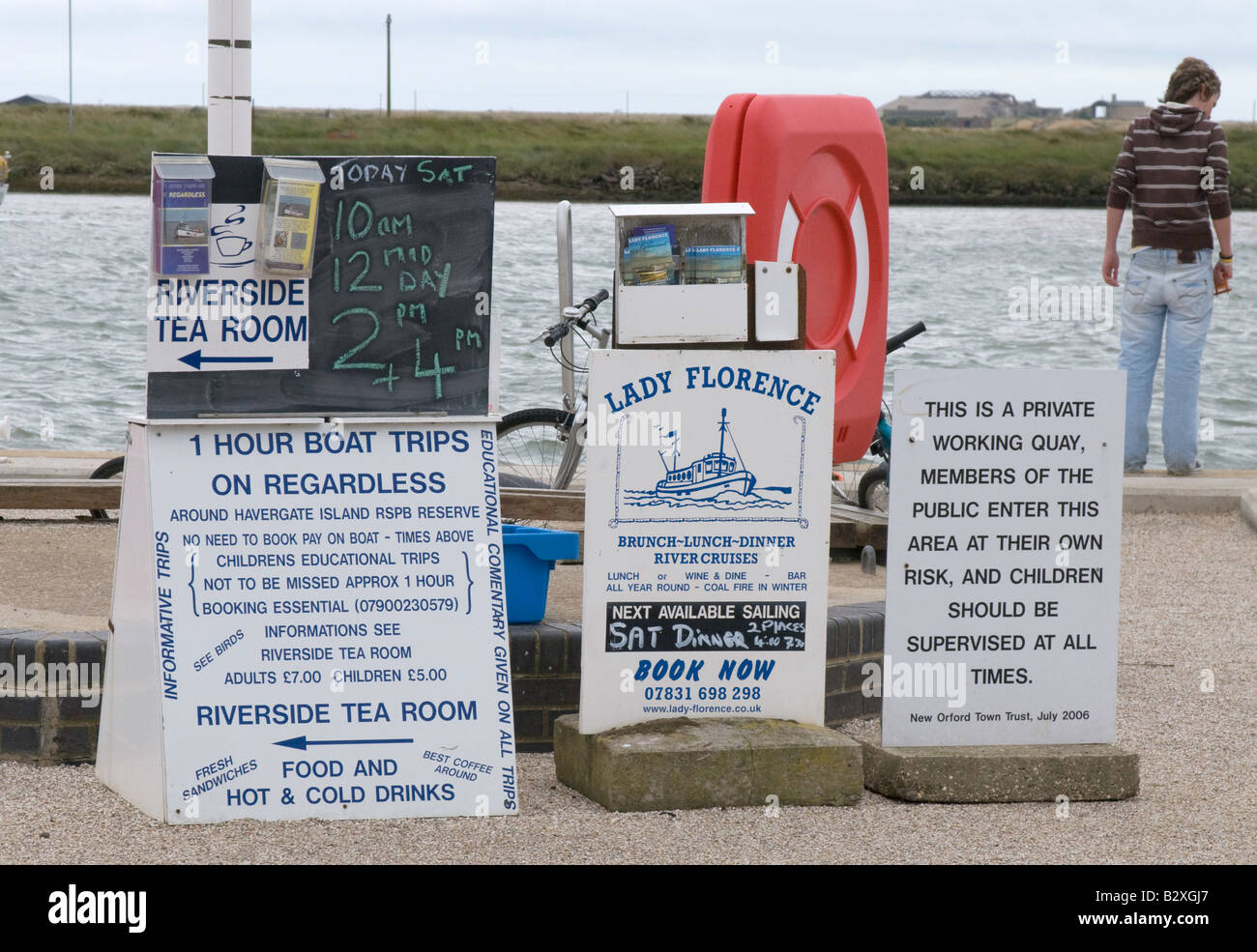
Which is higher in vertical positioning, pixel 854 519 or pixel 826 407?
pixel 826 407

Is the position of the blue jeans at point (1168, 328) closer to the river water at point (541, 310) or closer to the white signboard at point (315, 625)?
the river water at point (541, 310)

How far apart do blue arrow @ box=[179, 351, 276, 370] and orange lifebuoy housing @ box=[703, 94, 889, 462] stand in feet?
7.69

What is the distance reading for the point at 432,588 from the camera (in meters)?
3.85

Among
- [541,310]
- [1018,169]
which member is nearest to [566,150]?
[1018,169]

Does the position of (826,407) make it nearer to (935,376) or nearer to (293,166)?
(935,376)

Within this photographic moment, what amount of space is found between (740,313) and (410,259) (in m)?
0.80

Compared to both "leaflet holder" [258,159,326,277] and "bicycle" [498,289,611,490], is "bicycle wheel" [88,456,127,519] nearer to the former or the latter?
"bicycle" [498,289,611,490]

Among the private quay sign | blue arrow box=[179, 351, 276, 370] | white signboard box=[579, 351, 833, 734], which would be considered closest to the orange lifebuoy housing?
white signboard box=[579, 351, 833, 734]

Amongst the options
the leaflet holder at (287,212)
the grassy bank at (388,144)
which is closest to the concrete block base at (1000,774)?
the leaflet holder at (287,212)

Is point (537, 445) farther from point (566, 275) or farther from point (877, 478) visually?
point (877, 478)

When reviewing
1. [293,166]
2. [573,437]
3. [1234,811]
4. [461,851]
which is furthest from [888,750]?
[573,437]

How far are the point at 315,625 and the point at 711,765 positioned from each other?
Result: 0.97 m

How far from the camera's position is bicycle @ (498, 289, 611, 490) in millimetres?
6410

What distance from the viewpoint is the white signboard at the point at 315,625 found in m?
3.69
